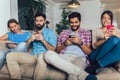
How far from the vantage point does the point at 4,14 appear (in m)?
4.36

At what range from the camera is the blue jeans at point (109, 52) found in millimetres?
2129

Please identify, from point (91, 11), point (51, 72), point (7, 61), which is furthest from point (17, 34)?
point (91, 11)

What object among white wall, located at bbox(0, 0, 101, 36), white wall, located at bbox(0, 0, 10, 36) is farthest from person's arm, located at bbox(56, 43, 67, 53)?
white wall, located at bbox(0, 0, 101, 36)

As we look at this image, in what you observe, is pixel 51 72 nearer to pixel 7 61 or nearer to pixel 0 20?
pixel 7 61

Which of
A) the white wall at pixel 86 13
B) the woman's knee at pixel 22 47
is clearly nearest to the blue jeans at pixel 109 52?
the woman's knee at pixel 22 47

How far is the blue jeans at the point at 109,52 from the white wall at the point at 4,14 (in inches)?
96.4

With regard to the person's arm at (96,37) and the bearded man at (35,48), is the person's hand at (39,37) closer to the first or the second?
the bearded man at (35,48)

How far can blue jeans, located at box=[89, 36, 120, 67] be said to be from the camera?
83.8 inches

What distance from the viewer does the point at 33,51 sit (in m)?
2.57

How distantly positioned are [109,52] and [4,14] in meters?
2.65

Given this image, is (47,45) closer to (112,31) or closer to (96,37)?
(96,37)

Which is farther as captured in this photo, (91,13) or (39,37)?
(91,13)

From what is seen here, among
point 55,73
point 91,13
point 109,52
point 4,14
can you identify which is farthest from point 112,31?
point 91,13

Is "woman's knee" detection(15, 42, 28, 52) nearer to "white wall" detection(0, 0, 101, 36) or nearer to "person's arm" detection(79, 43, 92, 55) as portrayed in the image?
"person's arm" detection(79, 43, 92, 55)
